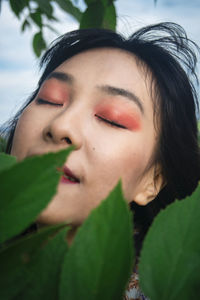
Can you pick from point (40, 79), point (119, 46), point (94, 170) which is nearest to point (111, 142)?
point (94, 170)

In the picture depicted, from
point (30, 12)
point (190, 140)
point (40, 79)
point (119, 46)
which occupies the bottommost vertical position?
point (190, 140)

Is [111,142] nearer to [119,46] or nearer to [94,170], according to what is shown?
[94,170]

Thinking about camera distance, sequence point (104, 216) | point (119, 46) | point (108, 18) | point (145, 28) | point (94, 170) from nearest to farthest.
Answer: point (104, 216) < point (94, 170) < point (108, 18) < point (119, 46) < point (145, 28)

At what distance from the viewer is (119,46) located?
3.38 ft

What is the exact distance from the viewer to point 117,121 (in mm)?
726

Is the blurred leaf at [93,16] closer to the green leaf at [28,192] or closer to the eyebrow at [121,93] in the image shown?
the eyebrow at [121,93]

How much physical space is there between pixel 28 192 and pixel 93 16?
81 cm

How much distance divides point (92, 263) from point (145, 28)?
3.81 ft

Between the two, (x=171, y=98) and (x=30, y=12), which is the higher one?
(x=30, y=12)

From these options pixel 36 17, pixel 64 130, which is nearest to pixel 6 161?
pixel 64 130

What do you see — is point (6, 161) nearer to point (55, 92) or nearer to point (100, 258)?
point (100, 258)

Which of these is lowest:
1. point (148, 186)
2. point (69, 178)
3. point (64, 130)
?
point (148, 186)

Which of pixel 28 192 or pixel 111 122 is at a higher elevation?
pixel 28 192

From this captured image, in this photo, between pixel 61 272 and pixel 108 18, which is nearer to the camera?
pixel 61 272
